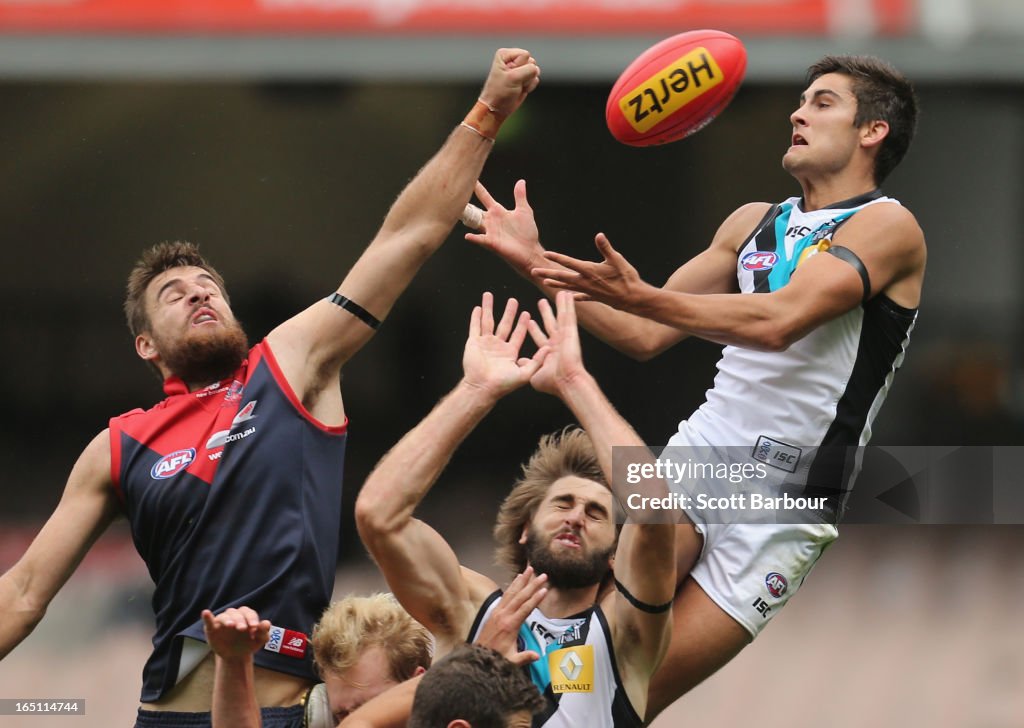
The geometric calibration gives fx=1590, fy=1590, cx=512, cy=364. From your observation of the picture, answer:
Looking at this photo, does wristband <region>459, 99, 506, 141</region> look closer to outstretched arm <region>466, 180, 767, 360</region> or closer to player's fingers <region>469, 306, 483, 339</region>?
outstretched arm <region>466, 180, 767, 360</region>

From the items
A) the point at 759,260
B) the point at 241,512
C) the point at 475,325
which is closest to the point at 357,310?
the point at 475,325

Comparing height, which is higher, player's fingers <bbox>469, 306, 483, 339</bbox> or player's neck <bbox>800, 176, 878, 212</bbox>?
player's neck <bbox>800, 176, 878, 212</bbox>

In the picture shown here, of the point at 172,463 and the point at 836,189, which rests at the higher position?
the point at 836,189

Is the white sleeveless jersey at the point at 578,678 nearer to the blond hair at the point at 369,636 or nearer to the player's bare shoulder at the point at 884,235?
the blond hair at the point at 369,636

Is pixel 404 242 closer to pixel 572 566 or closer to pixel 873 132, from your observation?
pixel 572 566

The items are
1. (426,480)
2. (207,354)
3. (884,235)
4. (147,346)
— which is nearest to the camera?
(426,480)

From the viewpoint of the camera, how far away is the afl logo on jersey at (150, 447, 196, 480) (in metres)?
4.99

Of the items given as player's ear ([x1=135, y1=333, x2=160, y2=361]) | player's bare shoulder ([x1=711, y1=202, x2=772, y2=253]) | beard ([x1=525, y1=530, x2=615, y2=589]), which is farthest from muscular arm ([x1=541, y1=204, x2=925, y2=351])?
player's ear ([x1=135, y1=333, x2=160, y2=361])

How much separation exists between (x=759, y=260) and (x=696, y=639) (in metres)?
1.19

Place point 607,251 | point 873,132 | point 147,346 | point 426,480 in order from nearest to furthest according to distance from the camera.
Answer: point 607,251 < point 426,480 < point 873,132 < point 147,346

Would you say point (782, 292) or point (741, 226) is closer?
point (782, 292)

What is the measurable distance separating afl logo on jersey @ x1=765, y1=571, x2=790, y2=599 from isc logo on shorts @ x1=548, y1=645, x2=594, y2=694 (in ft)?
1.87

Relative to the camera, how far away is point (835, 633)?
35.1ft

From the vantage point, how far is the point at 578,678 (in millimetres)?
4699
